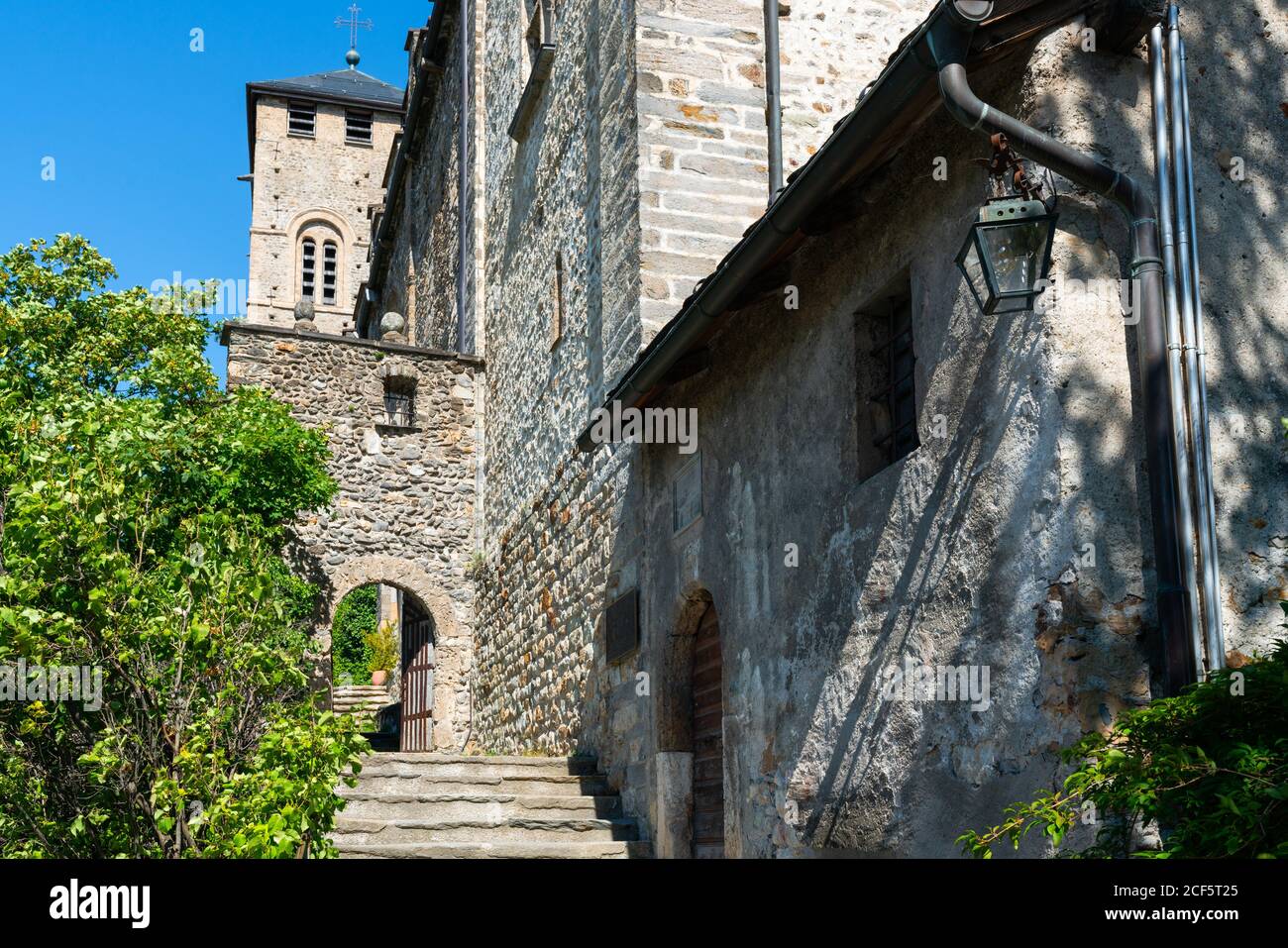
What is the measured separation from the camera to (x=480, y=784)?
8.95 meters

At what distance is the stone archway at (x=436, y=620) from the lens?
13.8 m

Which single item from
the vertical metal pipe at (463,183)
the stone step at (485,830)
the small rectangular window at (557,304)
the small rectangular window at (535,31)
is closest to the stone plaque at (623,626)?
the stone step at (485,830)

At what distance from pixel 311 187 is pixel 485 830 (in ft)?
99.6

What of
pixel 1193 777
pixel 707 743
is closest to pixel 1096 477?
pixel 1193 777

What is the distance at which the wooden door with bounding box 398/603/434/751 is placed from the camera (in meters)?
14.3

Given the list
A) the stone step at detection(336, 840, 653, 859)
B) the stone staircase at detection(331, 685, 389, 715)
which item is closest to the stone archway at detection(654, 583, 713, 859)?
the stone step at detection(336, 840, 653, 859)

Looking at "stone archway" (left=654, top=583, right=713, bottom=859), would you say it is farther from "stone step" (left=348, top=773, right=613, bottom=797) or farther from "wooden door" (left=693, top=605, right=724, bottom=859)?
"stone step" (left=348, top=773, right=613, bottom=797)

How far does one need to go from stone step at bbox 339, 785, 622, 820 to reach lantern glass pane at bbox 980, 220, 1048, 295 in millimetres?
5437

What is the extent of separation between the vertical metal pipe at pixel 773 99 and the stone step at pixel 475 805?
13.6 ft

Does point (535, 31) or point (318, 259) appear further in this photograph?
point (318, 259)

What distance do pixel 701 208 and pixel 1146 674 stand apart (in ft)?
18.6

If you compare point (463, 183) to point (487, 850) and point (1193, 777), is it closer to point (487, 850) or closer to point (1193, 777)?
point (487, 850)

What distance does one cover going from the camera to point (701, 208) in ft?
28.9
